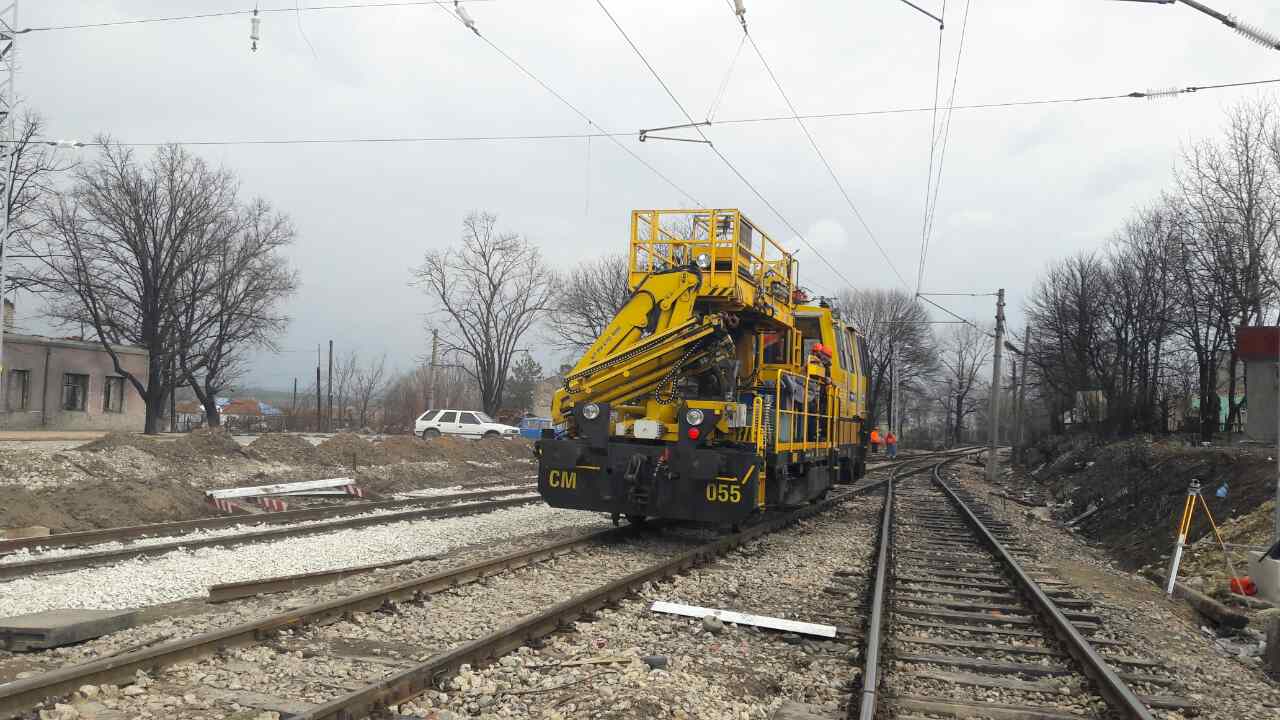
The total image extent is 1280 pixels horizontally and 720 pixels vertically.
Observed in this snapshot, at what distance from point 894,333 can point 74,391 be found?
54.1 meters

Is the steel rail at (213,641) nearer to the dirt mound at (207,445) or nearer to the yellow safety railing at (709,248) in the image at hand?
the yellow safety railing at (709,248)

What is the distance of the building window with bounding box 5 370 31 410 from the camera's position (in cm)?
3581

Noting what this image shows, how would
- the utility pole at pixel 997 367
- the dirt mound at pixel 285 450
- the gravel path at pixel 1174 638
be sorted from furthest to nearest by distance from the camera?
1. the utility pole at pixel 997 367
2. the dirt mound at pixel 285 450
3. the gravel path at pixel 1174 638

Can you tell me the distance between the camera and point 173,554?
10.1m

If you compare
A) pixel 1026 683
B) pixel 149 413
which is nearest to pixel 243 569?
pixel 1026 683

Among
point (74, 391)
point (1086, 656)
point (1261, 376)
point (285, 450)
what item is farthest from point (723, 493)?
point (74, 391)

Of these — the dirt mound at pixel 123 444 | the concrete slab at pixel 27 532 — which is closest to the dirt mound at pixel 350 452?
the dirt mound at pixel 123 444

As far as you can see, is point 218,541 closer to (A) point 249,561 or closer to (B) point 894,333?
(A) point 249,561

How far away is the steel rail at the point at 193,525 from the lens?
1066 cm

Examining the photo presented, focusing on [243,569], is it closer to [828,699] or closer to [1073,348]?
[828,699]

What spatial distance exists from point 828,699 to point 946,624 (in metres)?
2.36

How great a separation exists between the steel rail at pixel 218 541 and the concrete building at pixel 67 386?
29.2 metres

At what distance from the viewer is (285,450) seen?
818 inches

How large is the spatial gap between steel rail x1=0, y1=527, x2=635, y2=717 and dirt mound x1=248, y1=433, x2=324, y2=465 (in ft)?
43.7
